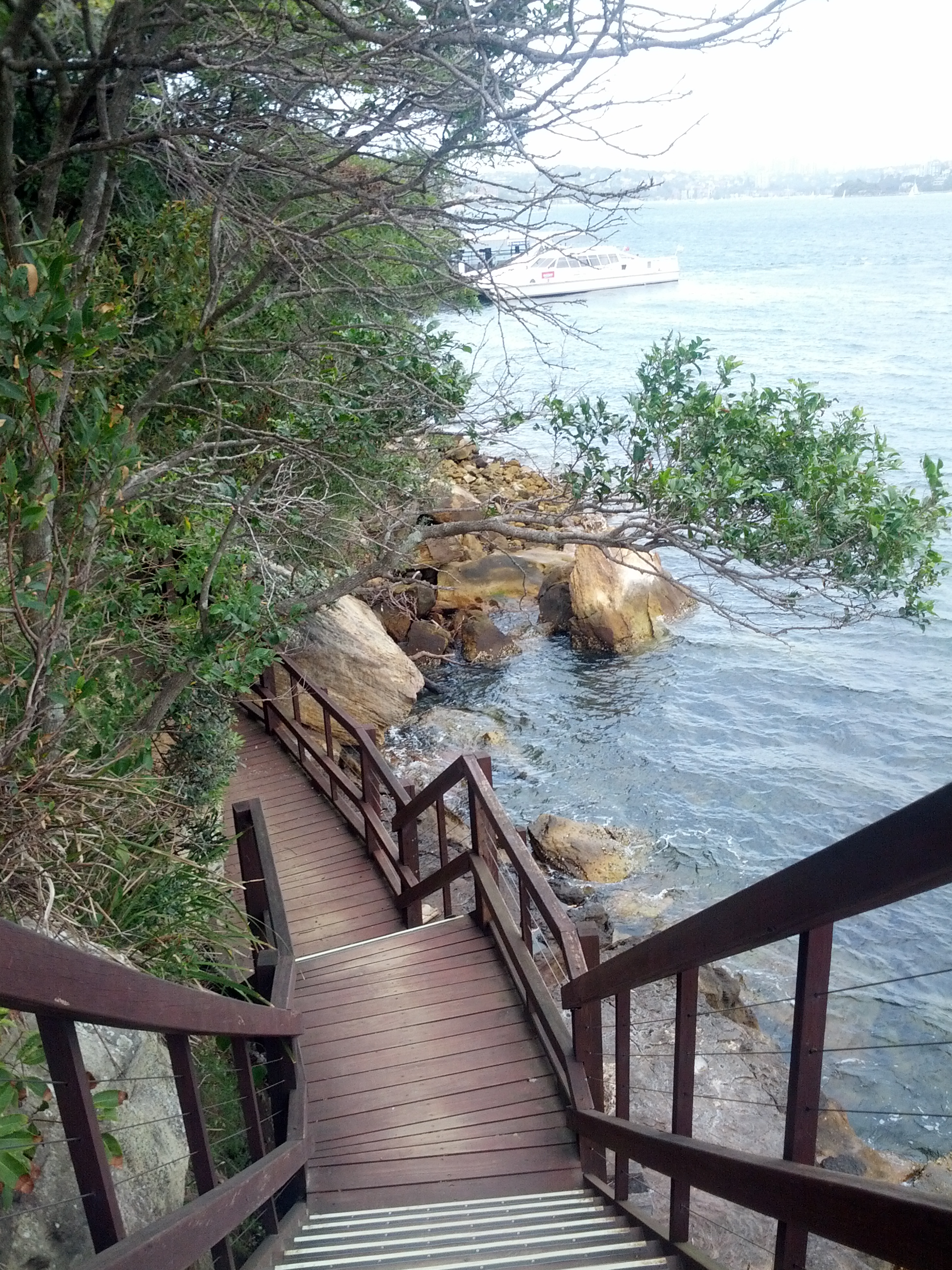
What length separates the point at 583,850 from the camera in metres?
12.0

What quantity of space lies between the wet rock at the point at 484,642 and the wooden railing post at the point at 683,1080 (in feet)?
50.3

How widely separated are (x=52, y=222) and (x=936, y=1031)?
33.9 ft

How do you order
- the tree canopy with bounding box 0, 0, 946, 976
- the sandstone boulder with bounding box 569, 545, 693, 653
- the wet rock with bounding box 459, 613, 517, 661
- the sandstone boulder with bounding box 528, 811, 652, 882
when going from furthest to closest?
1. the sandstone boulder with bounding box 569, 545, 693, 653
2. the wet rock with bounding box 459, 613, 517, 661
3. the sandstone boulder with bounding box 528, 811, 652, 882
4. the tree canopy with bounding box 0, 0, 946, 976

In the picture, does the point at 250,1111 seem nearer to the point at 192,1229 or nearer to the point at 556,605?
the point at 192,1229

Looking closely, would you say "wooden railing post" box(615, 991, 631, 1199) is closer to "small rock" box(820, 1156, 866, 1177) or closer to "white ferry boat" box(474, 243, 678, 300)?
"small rock" box(820, 1156, 866, 1177)

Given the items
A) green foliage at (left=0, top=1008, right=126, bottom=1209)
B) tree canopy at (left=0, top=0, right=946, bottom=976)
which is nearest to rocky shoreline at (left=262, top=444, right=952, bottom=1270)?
tree canopy at (left=0, top=0, right=946, bottom=976)

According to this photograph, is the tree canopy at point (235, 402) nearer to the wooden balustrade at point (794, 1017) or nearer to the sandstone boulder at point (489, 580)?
the wooden balustrade at point (794, 1017)

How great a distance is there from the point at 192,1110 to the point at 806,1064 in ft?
4.14

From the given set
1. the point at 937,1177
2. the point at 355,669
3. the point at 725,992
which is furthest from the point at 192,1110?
the point at 355,669

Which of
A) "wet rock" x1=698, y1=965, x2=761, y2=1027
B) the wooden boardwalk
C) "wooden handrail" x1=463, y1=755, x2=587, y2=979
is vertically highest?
"wooden handrail" x1=463, y1=755, x2=587, y2=979

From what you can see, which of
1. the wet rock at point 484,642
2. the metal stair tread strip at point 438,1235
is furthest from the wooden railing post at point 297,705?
the metal stair tread strip at point 438,1235

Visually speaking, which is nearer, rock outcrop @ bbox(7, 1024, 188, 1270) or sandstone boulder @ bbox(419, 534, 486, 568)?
rock outcrop @ bbox(7, 1024, 188, 1270)

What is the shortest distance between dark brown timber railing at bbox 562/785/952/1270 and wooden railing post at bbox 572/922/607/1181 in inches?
40.2

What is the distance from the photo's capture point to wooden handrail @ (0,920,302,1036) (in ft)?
4.20
